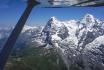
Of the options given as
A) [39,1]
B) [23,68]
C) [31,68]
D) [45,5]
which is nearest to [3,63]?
[39,1]

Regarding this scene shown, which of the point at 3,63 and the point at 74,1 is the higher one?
the point at 74,1

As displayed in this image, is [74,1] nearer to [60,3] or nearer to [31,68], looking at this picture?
[60,3]

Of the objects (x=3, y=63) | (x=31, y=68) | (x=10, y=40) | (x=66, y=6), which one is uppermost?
(x=66, y=6)

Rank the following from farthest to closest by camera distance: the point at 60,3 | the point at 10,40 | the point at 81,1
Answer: the point at 60,3, the point at 81,1, the point at 10,40

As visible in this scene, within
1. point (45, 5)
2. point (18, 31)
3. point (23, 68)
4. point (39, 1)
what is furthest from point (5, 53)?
point (23, 68)

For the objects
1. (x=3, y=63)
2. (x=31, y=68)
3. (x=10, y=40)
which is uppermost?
(x=10, y=40)

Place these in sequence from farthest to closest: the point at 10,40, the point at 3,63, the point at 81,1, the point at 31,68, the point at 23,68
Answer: the point at 31,68, the point at 23,68, the point at 81,1, the point at 10,40, the point at 3,63

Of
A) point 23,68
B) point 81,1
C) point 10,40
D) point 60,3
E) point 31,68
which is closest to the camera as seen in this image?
point 10,40

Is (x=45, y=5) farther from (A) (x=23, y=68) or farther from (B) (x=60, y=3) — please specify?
(A) (x=23, y=68)

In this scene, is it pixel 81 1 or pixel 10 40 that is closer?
pixel 10 40

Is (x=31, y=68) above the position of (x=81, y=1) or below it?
below
